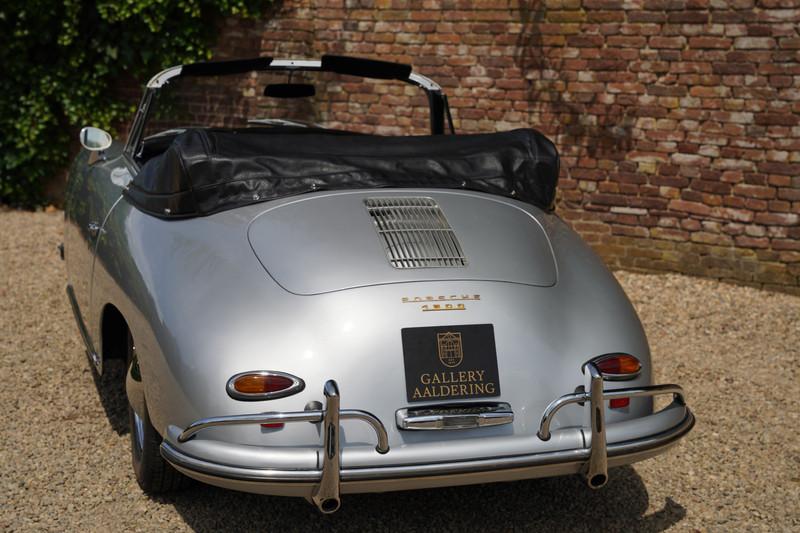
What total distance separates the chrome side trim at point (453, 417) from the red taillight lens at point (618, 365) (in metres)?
0.37

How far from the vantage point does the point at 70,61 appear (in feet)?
30.2

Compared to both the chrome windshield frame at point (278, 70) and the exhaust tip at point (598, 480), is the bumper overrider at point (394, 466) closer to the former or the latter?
the exhaust tip at point (598, 480)

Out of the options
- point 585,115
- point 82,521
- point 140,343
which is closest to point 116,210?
point 140,343

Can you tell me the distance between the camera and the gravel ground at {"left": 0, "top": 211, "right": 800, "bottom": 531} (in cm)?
350

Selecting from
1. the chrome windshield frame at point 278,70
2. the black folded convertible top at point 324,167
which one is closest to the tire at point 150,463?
the black folded convertible top at point 324,167

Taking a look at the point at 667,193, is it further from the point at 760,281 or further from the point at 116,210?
the point at 116,210

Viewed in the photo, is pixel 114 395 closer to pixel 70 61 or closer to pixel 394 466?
pixel 394 466

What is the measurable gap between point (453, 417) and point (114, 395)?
97.0 inches

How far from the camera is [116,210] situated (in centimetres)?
403

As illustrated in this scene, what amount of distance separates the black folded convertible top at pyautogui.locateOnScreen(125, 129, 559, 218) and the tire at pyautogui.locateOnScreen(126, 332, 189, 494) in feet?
2.16

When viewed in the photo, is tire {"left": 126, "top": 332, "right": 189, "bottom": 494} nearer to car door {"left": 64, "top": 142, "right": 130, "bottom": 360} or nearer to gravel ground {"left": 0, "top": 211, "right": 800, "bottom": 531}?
gravel ground {"left": 0, "top": 211, "right": 800, "bottom": 531}

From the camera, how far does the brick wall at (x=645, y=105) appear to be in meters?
6.61

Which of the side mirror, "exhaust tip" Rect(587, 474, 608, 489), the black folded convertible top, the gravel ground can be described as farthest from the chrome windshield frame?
"exhaust tip" Rect(587, 474, 608, 489)

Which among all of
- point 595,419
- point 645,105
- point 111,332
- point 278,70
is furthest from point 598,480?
point 645,105
